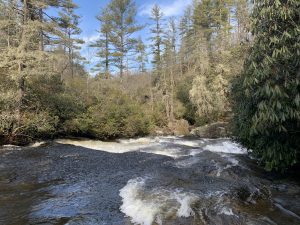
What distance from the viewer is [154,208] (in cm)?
605

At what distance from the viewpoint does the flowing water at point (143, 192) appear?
5.77 metres

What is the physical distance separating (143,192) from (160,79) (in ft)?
82.2

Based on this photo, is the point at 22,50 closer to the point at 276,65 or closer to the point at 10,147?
the point at 10,147

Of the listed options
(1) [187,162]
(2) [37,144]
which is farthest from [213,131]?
(2) [37,144]

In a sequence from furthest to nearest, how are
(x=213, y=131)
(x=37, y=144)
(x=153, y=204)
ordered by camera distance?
(x=213, y=131) < (x=37, y=144) < (x=153, y=204)

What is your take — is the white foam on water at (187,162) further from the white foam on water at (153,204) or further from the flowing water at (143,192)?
the white foam on water at (153,204)

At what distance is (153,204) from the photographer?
20.7 ft

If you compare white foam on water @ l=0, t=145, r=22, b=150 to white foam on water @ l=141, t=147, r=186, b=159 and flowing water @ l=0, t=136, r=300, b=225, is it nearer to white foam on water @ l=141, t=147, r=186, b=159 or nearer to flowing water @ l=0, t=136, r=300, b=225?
flowing water @ l=0, t=136, r=300, b=225

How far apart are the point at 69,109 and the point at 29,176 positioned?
997 cm

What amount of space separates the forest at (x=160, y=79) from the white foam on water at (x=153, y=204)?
2.43 m

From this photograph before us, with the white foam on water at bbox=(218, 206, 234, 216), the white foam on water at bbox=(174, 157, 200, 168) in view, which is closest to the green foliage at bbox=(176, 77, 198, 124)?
the white foam on water at bbox=(174, 157, 200, 168)

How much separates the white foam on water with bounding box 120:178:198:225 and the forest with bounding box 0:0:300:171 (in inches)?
95.6

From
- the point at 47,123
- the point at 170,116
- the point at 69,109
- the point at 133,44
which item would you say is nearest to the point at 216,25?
the point at 133,44

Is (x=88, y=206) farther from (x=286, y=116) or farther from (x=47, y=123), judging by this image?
(x=47, y=123)
